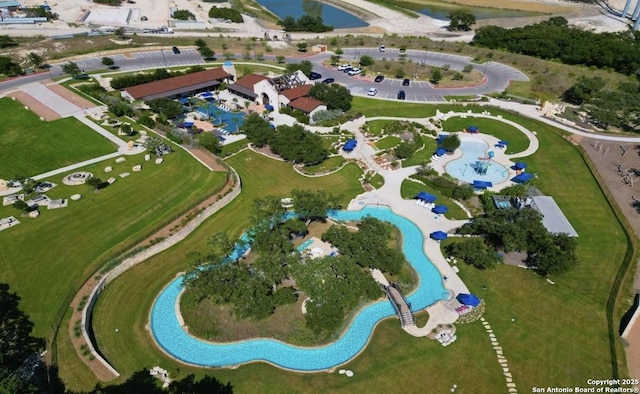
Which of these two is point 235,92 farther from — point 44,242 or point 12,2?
point 12,2

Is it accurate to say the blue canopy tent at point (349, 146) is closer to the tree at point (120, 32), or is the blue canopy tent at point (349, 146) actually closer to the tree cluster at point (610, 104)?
the tree cluster at point (610, 104)

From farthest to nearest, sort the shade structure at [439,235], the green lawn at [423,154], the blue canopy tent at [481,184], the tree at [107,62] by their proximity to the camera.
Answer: the tree at [107,62]
the green lawn at [423,154]
the blue canopy tent at [481,184]
the shade structure at [439,235]

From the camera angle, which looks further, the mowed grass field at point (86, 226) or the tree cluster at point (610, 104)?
the tree cluster at point (610, 104)

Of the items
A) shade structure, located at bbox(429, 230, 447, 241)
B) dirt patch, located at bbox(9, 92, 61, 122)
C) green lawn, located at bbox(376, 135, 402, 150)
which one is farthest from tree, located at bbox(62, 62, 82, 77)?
shade structure, located at bbox(429, 230, 447, 241)

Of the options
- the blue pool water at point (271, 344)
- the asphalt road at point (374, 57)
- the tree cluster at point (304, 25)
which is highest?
the tree cluster at point (304, 25)

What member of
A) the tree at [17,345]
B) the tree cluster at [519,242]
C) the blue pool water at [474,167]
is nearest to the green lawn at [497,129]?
the blue pool water at [474,167]

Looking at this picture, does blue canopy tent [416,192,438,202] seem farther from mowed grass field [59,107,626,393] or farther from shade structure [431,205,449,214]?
mowed grass field [59,107,626,393]
